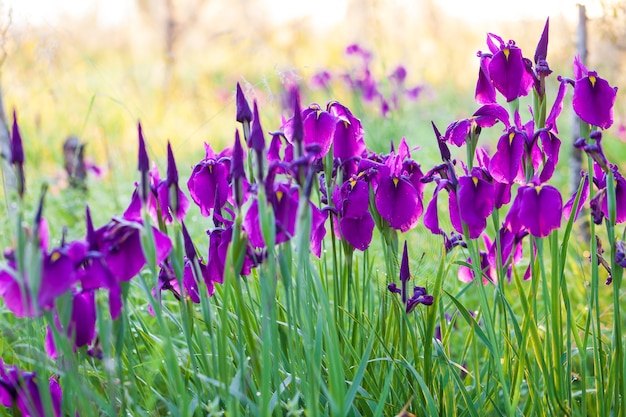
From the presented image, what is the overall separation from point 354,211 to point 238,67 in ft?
24.6

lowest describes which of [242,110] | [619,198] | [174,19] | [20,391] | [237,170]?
[20,391]

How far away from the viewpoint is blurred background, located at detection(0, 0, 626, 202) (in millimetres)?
3471

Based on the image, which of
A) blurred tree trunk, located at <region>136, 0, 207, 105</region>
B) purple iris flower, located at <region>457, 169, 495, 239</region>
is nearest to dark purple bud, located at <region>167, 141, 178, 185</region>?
purple iris flower, located at <region>457, 169, 495, 239</region>

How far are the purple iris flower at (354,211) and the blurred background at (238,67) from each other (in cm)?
74

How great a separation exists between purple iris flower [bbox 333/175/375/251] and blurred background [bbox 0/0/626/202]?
742 mm

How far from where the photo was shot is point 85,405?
1153 millimetres

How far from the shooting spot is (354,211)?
1438mm

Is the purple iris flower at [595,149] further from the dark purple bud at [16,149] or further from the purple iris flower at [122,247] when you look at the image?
the dark purple bud at [16,149]

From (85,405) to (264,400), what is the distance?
301 mm

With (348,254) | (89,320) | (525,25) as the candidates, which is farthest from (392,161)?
(525,25)

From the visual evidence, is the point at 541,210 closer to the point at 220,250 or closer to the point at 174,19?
the point at 220,250

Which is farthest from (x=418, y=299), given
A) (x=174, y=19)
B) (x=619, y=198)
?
(x=174, y=19)

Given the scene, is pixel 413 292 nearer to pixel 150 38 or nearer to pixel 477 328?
pixel 477 328

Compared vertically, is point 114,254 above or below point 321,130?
below
